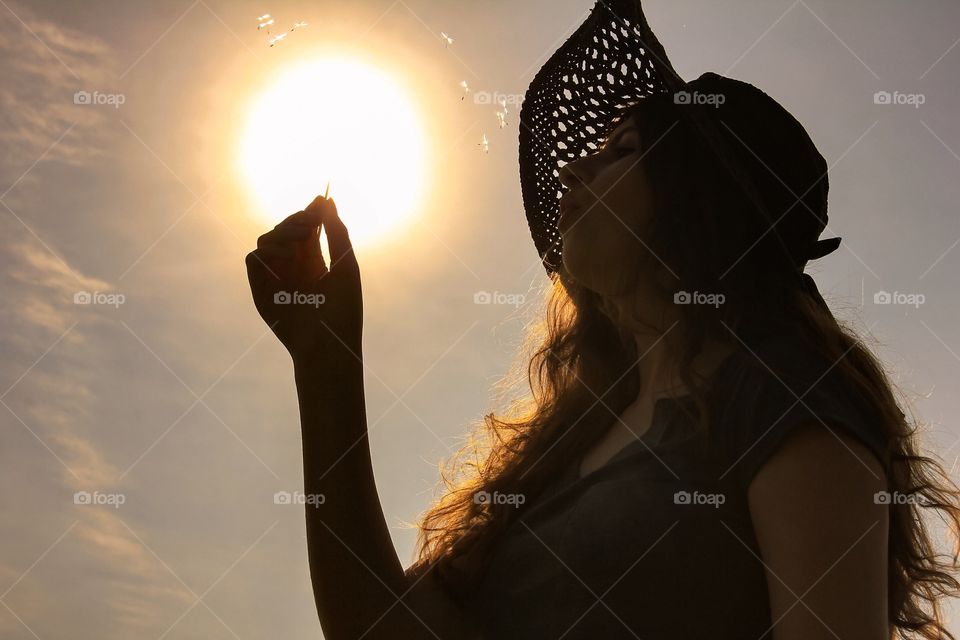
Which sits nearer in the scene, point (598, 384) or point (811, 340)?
point (811, 340)

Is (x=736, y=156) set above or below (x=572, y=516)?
above

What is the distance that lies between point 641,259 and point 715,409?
53 centimetres

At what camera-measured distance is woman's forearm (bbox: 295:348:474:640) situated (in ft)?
5.90

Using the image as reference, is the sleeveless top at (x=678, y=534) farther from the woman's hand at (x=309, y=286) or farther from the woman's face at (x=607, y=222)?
the woman's hand at (x=309, y=286)

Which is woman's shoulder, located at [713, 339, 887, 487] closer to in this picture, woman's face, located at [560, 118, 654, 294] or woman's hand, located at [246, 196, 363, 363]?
woman's face, located at [560, 118, 654, 294]

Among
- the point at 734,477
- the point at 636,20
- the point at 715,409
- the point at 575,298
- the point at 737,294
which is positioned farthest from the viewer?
the point at 575,298

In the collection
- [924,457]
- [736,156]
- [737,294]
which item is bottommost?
[924,457]

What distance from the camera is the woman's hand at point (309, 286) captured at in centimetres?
186

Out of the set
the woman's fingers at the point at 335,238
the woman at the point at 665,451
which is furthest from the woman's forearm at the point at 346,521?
the woman's fingers at the point at 335,238

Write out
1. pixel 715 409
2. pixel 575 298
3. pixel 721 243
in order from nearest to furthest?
pixel 715 409 → pixel 721 243 → pixel 575 298

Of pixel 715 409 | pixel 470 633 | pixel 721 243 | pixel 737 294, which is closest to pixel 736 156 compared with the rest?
pixel 721 243

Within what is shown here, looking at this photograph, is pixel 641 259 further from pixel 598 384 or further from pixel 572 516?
pixel 572 516

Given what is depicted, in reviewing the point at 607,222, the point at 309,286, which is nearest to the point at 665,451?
the point at 607,222

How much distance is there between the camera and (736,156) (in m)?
2.06
